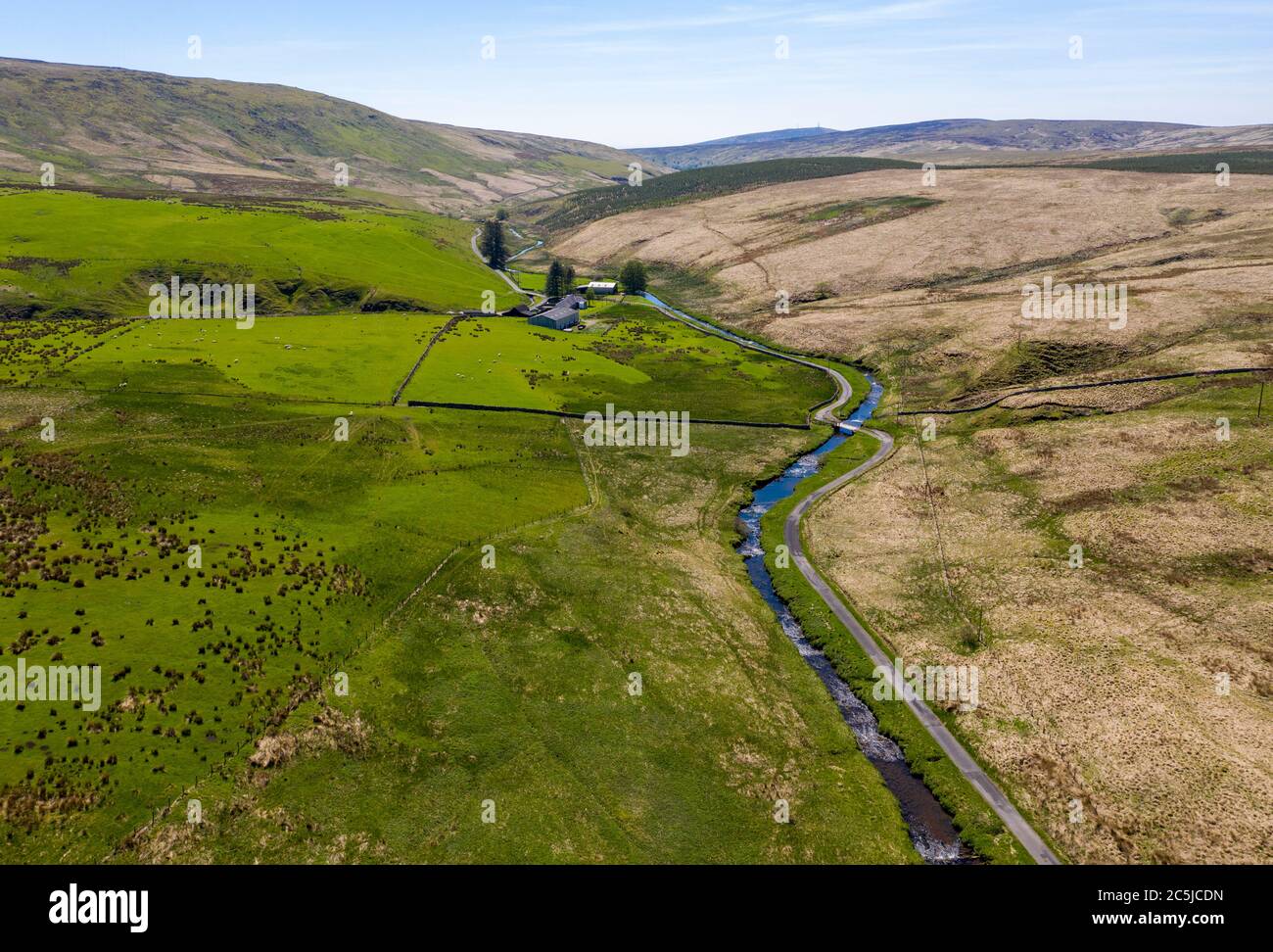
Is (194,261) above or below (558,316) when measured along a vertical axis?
above

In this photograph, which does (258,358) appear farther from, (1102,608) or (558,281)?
(1102,608)

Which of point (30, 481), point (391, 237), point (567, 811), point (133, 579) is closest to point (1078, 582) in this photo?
point (567, 811)

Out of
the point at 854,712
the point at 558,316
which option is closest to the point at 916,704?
the point at 854,712

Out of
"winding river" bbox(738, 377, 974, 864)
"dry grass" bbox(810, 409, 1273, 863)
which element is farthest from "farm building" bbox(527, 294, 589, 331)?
"dry grass" bbox(810, 409, 1273, 863)

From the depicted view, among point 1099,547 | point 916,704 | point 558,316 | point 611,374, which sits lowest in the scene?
point 916,704

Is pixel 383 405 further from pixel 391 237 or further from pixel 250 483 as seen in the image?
pixel 391 237
